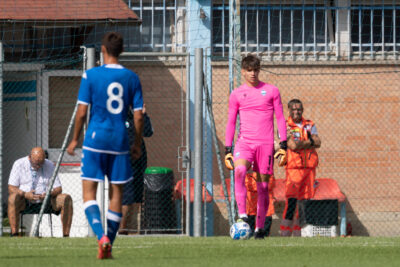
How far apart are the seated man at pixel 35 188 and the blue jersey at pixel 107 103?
188 inches

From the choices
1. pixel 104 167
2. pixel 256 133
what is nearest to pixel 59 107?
pixel 256 133

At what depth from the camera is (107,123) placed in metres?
7.63

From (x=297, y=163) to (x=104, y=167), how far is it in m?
5.34

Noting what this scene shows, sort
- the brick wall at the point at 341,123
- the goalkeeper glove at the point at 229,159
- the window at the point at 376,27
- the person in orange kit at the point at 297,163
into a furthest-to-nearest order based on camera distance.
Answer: the window at the point at 376,27, the brick wall at the point at 341,123, the person in orange kit at the point at 297,163, the goalkeeper glove at the point at 229,159

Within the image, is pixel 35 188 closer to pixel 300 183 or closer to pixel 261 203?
pixel 300 183

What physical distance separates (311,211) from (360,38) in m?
3.41

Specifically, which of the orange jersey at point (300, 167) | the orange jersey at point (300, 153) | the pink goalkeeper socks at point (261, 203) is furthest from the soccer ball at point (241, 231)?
the orange jersey at point (300, 153)

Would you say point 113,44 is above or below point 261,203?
above

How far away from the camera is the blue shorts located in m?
7.66

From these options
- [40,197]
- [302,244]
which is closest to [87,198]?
[302,244]

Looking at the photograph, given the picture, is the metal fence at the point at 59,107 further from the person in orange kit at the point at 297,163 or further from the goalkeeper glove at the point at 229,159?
the goalkeeper glove at the point at 229,159

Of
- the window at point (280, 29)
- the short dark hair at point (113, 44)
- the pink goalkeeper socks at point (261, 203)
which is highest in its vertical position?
the window at point (280, 29)

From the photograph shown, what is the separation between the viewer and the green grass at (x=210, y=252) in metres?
7.55

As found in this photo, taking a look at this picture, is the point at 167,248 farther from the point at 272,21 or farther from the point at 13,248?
the point at 272,21
